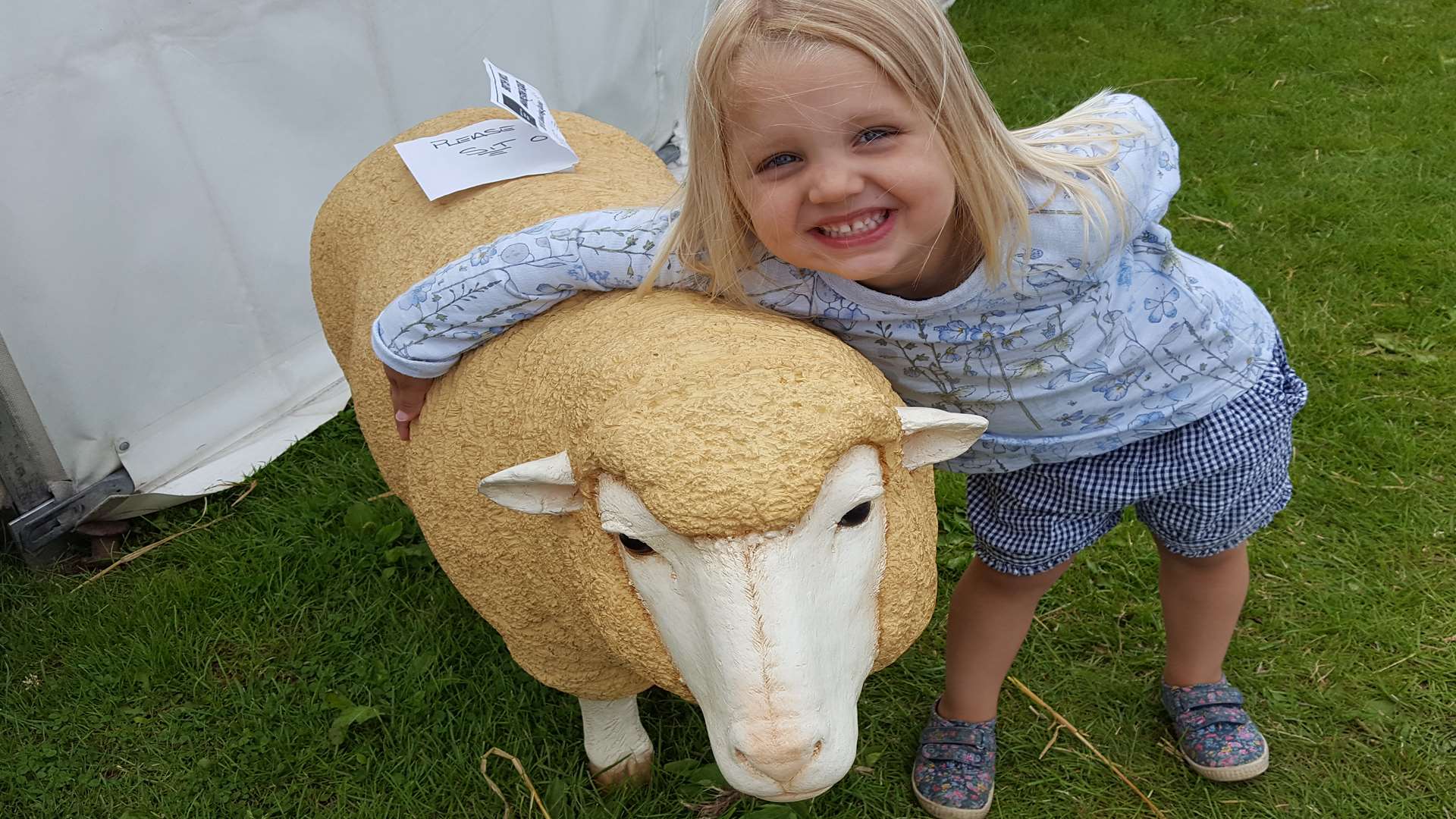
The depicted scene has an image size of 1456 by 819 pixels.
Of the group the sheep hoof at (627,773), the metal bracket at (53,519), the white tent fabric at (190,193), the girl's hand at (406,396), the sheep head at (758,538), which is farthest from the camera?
the metal bracket at (53,519)

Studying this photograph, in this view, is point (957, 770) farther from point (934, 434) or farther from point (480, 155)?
point (480, 155)

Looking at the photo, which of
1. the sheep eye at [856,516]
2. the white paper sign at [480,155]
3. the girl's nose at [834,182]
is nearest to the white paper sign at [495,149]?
the white paper sign at [480,155]

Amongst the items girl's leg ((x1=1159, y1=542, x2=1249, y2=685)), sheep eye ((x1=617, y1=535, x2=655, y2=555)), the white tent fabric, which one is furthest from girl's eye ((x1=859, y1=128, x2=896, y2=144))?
the white tent fabric

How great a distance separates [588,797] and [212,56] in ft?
6.52

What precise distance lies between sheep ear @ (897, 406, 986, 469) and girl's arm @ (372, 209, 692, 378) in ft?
1.26

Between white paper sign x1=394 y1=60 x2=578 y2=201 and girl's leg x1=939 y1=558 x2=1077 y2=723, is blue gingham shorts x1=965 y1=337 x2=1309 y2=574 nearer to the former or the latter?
girl's leg x1=939 y1=558 x2=1077 y2=723

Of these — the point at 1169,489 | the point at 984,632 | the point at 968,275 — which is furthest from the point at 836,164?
the point at 984,632

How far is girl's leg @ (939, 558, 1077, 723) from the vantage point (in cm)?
207

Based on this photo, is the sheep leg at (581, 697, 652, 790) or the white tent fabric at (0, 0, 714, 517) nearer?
the sheep leg at (581, 697, 652, 790)

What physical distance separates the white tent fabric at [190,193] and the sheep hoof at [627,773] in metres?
1.51

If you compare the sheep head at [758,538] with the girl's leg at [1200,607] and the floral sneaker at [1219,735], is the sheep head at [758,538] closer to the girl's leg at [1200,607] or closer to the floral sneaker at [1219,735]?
the girl's leg at [1200,607]

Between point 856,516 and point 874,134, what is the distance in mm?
450

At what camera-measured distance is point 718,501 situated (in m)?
1.07

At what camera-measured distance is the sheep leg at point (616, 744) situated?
6.69 feet
